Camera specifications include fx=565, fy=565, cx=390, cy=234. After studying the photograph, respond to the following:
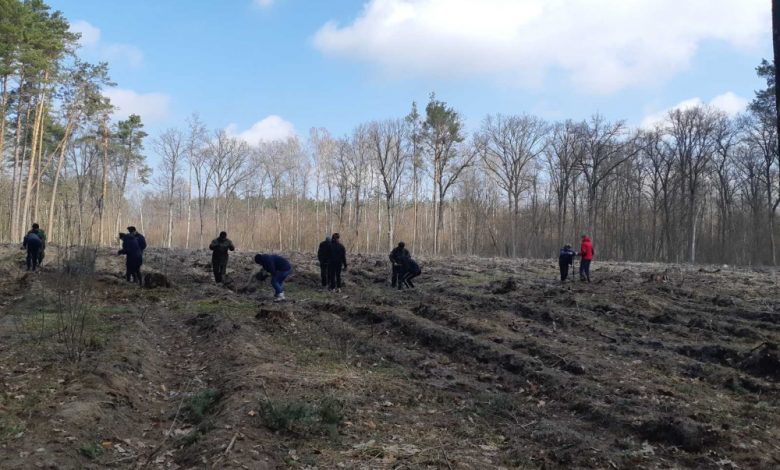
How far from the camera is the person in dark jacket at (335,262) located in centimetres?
1708

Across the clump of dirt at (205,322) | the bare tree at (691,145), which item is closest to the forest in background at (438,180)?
the bare tree at (691,145)

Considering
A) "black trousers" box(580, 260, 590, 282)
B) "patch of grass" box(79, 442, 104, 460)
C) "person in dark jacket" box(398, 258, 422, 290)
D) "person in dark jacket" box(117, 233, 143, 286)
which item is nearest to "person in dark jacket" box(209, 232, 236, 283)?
"person in dark jacket" box(117, 233, 143, 286)

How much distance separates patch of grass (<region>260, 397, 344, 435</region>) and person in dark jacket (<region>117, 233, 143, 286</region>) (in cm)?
1150

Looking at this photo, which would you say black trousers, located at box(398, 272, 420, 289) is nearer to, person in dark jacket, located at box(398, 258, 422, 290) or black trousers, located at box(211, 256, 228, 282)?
person in dark jacket, located at box(398, 258, 422, 290)

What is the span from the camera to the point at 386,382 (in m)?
8.08

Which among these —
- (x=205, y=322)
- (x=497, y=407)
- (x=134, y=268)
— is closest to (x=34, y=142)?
(x=134, y=268)

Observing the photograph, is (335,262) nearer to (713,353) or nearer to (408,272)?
(408,272)

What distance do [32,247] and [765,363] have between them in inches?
777

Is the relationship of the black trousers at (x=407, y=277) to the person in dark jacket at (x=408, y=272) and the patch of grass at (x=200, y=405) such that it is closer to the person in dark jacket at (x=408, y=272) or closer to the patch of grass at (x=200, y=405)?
the person in dark jacket at (x=408, y=272)

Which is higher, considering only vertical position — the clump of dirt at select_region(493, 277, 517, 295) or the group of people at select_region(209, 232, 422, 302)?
the group of people at select_region(209, 232, 422, 302)

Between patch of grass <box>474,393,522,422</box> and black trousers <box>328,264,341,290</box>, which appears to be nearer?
patch of grass <box>474,393,522,422</box>

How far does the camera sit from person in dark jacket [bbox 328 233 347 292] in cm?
1708

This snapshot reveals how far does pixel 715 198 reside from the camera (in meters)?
59.0

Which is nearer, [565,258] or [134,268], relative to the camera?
[134,268]
